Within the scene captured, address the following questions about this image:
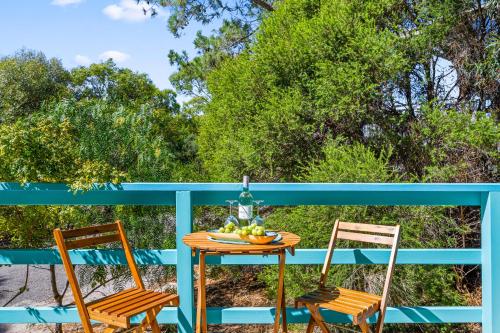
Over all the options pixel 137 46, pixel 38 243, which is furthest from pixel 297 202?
pixel 137 46

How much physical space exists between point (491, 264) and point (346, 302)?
913 millimetres

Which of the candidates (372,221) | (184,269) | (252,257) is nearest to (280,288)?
(252,257)

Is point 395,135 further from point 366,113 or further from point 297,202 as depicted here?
point 297,202

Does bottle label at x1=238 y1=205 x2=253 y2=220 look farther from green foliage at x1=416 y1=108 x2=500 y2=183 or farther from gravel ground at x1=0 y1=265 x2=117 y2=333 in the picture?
gravel ground at x1=0 y1=265 x2=117 y2=333

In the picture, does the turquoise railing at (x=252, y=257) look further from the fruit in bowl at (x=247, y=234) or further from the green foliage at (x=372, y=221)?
the green foliage at (x=372, y=221)

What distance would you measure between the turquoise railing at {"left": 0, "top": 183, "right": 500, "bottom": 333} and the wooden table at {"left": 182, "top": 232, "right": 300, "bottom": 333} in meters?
0.16

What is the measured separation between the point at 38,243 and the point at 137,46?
1235 cm

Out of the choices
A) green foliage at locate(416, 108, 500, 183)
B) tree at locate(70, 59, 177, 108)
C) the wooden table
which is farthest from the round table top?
tree at locate(70, 59, 177, 108)

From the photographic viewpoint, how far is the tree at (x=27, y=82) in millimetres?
16250

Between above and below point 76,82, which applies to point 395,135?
below

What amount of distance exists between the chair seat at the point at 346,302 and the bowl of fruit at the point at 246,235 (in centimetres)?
38

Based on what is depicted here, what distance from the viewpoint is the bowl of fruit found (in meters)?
2.30

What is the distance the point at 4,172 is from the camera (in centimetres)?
293

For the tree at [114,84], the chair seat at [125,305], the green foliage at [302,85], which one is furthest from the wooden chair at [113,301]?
the tree at [114,84]
